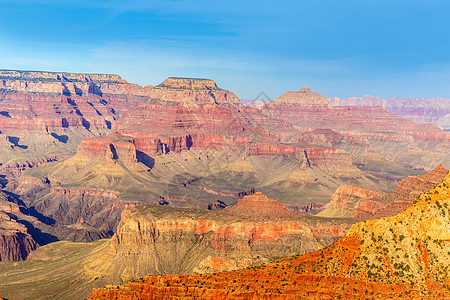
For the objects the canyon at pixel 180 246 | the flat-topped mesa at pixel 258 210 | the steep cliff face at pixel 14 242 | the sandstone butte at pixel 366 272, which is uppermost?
the sandstone butte at pixel 366 272

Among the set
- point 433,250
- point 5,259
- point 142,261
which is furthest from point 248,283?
point 5,259

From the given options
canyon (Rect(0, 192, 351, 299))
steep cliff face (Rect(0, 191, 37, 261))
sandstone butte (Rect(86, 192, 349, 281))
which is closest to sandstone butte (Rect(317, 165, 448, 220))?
canyon (Rect(0, 192, 351, 299))

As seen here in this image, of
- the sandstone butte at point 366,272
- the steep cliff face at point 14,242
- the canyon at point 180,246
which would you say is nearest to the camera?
the sandstone butte at point 366,272

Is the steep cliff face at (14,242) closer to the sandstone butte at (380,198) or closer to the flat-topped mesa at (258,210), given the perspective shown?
the flat-topped mesa at (258,210)

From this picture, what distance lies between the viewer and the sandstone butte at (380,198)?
429 ft

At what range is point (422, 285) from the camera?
4384 cm

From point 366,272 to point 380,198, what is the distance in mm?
111872

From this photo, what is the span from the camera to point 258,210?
5359 inches

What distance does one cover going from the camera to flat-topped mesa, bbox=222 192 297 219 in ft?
438

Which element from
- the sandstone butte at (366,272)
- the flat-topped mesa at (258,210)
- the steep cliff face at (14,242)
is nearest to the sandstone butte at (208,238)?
the flat-topped mesa at (258,210)

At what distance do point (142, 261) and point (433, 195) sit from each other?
323ft

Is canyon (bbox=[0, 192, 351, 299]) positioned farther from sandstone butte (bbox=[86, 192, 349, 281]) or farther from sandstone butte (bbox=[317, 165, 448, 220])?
sandstone butte (bbox=[317, 165, 448, 220])

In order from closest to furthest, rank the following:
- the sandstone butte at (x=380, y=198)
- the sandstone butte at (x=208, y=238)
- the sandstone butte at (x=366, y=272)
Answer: the sandstone butte at (x=366, y=272) < the sandstone butte at (x=208, y=238) < the sandstone butte at (x=380, y=198)

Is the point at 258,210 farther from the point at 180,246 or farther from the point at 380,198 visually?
the point at 380,198
